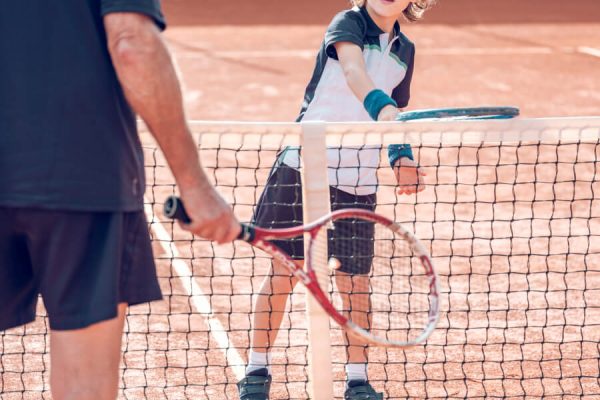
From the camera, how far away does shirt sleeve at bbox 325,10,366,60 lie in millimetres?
3385

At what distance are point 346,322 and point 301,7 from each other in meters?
13.6

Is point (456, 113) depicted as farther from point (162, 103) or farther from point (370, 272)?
point (162, 103)

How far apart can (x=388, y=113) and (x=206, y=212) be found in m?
1.11

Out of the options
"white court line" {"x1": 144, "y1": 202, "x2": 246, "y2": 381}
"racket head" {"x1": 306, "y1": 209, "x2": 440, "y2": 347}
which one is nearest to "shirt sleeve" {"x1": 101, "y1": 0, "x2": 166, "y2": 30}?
"racket head" {"x1": 306, "y1": 209, "x2": 440, "y2": 347}

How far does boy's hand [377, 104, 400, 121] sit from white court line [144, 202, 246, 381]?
1.15 metres

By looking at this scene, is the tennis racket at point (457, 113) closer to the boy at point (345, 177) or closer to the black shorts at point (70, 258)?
the boy at point (345, 177)

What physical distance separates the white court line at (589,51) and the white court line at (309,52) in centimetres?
18

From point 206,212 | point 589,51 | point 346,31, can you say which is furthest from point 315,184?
point 589,51

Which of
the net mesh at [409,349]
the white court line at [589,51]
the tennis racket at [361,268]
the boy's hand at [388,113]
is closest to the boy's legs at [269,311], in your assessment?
the tennis racket at [361,268]

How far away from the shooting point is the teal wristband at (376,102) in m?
3.16

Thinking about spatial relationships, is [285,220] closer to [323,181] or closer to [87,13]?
[323,181]

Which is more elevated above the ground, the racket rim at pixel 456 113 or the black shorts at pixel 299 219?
the racket rim at pixel 456 113

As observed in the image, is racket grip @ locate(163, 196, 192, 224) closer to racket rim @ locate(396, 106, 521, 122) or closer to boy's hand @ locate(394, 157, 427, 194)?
racket rim @ locate(396, 106, 521, 122)

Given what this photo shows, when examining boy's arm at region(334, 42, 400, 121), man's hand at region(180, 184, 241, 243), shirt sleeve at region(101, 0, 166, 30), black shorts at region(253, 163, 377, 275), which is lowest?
man's hand at region(180, 184, 241, 243)
